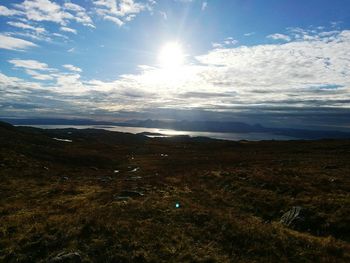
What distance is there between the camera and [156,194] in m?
27.2

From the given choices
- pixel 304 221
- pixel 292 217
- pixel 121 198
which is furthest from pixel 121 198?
pixel 304 221

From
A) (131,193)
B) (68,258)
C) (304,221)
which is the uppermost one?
(68,258)

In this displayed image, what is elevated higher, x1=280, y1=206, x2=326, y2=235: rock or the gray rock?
x1=280, y1=206, x2=326, y2=235: rock

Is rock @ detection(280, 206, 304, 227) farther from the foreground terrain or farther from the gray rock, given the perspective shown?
the gray rock

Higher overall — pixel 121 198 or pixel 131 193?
pixel 121 198

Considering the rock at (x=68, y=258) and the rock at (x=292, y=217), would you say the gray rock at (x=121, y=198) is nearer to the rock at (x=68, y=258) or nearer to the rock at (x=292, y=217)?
the rock at (x=68, y=258)

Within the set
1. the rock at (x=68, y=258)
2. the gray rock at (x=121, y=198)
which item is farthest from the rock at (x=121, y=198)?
the rock at (x=68, y=258)

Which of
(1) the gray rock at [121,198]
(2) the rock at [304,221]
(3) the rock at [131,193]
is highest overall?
(2) the rock at [304,221]

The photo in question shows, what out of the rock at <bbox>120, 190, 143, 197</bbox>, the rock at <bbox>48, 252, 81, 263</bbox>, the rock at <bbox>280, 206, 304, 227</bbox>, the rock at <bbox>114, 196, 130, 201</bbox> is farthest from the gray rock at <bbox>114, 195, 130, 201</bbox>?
the rock at <bbox>280, 206, 304, 227</bbox>

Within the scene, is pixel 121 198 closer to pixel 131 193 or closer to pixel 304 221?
pixel 131 193

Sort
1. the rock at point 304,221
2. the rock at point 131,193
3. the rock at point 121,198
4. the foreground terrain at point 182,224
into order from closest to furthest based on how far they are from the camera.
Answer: the foreground terrain at point 182,224, the rock at point 304,221, the rock at point 121,198, the rock at point 131,193

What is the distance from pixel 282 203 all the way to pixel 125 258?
13.8 m

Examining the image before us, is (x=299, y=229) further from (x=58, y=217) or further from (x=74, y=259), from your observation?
(x=58, y=217)

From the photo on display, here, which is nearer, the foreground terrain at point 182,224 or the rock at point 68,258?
the rock at point 68,258
